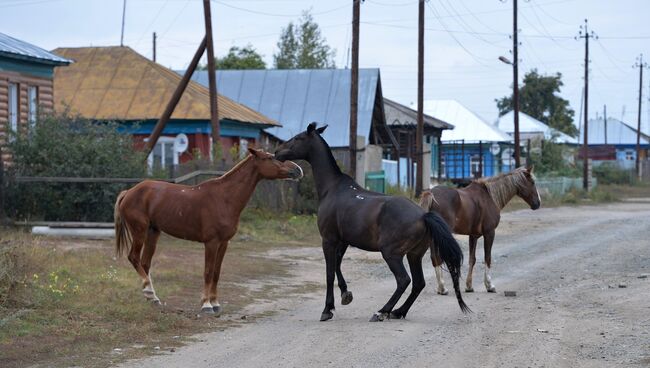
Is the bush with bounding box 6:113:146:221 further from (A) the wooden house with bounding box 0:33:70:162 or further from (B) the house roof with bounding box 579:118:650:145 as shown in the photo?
(B) the house roof with bounding box 579:118:650:145

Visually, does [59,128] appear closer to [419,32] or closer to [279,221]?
[279,221]

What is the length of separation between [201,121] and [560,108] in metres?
76.3

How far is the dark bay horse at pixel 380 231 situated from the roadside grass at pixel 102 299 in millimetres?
1412

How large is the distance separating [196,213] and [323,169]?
5.60 ft

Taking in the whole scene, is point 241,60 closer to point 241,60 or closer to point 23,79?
point 241,60

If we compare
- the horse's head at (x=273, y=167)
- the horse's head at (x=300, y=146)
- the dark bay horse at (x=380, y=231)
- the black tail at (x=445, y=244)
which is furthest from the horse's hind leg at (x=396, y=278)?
the horse's head at (x=300, y=146)

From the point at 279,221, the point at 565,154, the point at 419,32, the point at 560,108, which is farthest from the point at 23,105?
the point at 560,108

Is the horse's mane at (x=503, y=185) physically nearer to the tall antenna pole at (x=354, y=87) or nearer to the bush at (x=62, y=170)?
the bush at (x=62, y=170)

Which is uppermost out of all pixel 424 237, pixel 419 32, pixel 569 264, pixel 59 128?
pixel 419 32

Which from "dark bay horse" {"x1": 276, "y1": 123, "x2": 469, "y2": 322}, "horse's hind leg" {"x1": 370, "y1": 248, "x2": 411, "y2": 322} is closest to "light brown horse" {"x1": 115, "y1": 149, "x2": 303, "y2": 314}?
"dark bay horse" {"x1": 276, "y1": 123, "x2": 469, "y2": 322}

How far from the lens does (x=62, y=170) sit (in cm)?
2227

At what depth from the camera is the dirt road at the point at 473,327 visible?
9.55 metres

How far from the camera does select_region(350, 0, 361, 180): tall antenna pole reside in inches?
1078

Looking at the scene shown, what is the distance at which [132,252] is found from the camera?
41.9 feet
